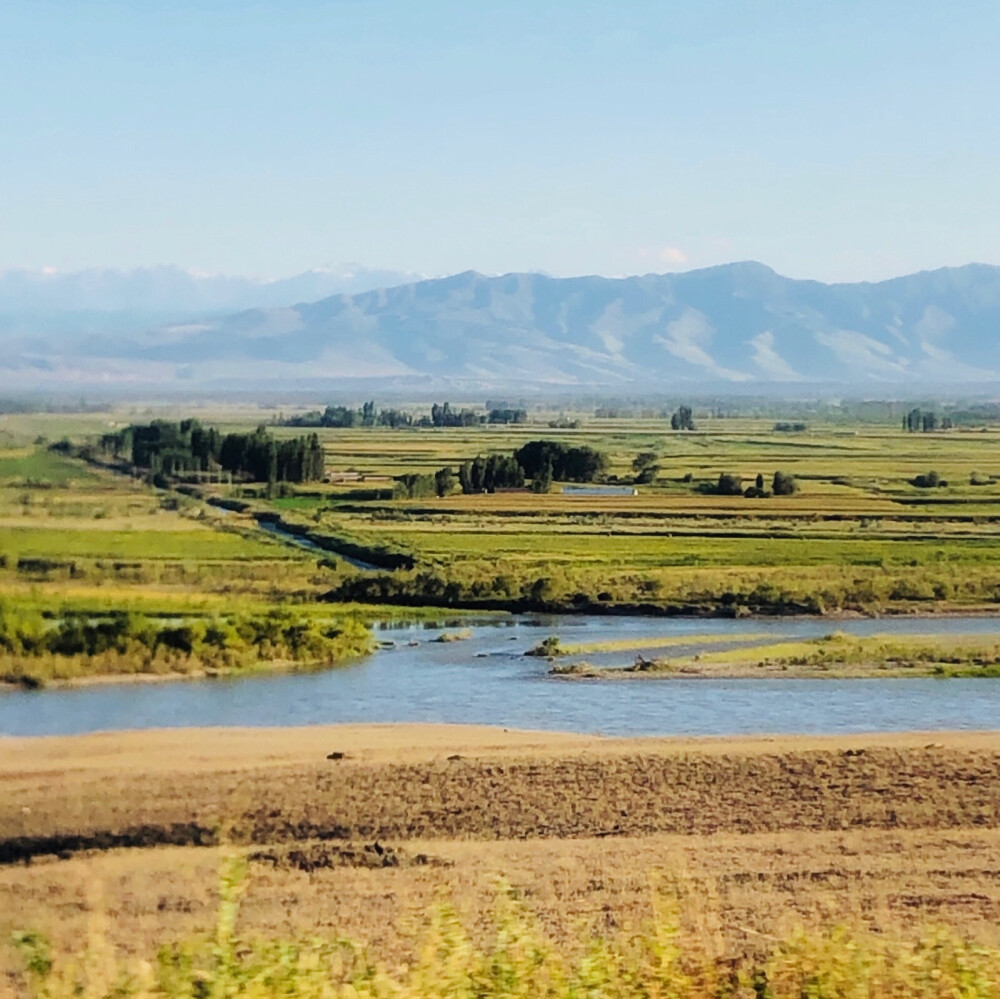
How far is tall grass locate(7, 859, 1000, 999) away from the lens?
5.56m

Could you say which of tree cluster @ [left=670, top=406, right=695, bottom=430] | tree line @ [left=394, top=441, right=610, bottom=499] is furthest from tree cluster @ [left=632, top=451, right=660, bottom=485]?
tree cluster @ [left=670, top=406, right=695, bottom=430]

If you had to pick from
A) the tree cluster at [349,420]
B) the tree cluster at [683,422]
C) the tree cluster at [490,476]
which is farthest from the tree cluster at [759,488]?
the tree cluster at [683,422]

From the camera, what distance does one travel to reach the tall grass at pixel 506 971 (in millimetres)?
5562

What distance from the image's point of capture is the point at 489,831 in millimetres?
15445

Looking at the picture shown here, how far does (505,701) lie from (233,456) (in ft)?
130

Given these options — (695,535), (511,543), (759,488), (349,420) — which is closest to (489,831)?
(511,543)

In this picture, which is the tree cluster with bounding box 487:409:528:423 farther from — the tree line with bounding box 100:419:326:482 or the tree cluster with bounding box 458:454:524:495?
the tree cluster with bounding box 458:454:524:495

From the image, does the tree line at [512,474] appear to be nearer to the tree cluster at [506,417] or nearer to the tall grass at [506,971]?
the tall grass at [506,971]

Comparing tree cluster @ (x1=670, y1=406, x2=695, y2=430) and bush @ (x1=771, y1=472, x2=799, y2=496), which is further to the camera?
tree cluster @ (x1=670, y1=406, x2=695, y2=430)

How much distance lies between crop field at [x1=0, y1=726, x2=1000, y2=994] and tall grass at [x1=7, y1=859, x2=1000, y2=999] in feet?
10.9

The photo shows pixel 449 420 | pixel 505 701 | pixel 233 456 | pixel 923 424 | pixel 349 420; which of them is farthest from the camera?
pixel 449 420

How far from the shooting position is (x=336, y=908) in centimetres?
Answer: 1258

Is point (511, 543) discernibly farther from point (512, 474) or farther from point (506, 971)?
point (506, 971)

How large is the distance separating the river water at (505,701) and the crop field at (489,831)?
2.27 m
